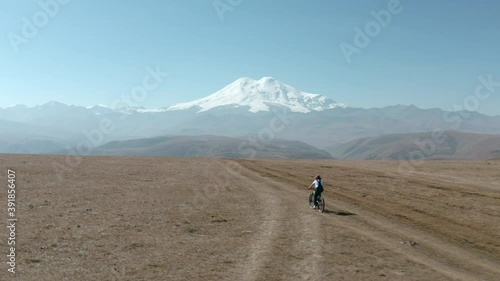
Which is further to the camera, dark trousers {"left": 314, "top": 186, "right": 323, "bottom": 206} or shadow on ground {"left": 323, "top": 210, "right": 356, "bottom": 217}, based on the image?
dark trousers {"left": 314, "top": 186, "right": 323, "bottom": 206}

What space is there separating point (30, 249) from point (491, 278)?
2473cm

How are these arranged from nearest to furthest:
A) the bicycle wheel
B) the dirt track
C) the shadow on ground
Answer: the dirt track, the shadow on ground, the bicycle wheel

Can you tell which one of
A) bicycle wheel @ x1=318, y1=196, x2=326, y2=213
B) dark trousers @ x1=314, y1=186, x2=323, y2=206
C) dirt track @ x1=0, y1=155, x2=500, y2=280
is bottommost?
dirt track @ x1=0, y1=155, x2=500, y2=280

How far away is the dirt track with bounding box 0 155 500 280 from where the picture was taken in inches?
772

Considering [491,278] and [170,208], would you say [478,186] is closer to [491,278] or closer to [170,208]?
[491,278]

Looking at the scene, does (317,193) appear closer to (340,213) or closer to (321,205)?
(321,205)

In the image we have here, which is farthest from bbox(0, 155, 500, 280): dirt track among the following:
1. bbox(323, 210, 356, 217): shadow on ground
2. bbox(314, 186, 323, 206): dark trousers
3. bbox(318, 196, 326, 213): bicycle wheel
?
bbox(314, 186, 323, 206): dark trousers

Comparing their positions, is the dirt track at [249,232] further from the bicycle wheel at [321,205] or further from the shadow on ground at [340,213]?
the bicycle wheel at [321,205]

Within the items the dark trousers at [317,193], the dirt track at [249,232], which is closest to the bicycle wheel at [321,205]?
the dark trousers at [317,193]

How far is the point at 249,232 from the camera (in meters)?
26.7

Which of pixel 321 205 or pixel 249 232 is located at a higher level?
pixel 321 205


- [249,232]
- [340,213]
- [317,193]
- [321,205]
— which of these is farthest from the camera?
[321,205]

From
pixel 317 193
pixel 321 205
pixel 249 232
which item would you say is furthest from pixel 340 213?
pixel 249 232

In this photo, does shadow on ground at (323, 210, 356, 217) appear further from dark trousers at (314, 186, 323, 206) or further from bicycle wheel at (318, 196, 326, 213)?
dark trousers at (314, 186, 323, 206)
